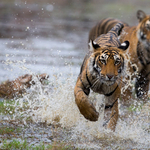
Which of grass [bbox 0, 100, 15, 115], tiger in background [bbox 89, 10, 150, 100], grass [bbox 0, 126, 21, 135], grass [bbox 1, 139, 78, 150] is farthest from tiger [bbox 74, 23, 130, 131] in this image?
tiger in background [bbox 89, 10, 150, 100]

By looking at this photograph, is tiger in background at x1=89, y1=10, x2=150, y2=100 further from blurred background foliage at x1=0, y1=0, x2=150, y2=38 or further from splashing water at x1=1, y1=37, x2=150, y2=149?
blurred background foliage at x1=0, y1=0, x2=150, y2=38

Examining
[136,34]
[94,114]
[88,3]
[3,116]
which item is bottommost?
[3,116]

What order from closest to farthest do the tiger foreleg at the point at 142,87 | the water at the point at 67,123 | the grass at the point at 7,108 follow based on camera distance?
the water at the point at 67,123
the grass at the point at 7,108
the tiger foreleg at the point at 142,87

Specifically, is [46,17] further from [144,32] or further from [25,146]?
[25,146]

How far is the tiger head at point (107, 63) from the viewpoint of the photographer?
3340 mm

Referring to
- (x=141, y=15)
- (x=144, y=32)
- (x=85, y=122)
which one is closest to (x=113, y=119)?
(x=85, y=122)

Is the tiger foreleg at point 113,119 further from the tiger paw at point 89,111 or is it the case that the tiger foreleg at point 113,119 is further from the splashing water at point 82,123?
the tiger paw at point 89,111

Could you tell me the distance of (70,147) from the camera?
3.24m

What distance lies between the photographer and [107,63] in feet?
11.1

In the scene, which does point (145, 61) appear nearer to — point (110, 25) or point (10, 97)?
point (110, 25)

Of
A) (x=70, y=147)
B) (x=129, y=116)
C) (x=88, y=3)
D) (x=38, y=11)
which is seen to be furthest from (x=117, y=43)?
(x=88, y=3)

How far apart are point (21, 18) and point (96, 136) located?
44.9 feet

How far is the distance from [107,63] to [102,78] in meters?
0.16

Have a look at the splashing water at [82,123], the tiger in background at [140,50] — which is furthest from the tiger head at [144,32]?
the splashing water at [82,123]
